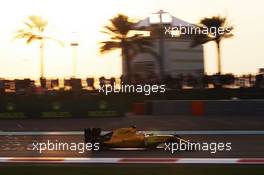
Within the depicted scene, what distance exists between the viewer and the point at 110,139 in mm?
13602

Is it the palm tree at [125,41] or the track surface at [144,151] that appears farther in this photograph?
the palm tree at [125,41]

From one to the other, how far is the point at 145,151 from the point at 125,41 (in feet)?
21.6

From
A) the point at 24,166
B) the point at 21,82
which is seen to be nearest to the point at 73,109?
the point at 21,82

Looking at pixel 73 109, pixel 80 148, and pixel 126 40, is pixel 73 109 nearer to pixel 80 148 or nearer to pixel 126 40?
pixel 126 40

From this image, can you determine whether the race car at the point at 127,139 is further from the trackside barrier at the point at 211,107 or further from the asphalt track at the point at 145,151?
the trackside barrier at the point at 211,107

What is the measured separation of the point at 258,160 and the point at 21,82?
10863mm

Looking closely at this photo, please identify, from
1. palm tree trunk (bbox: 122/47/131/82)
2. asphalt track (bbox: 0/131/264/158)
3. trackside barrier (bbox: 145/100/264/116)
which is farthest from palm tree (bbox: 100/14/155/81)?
trackside barrier (bbox: 145/100/264/116)

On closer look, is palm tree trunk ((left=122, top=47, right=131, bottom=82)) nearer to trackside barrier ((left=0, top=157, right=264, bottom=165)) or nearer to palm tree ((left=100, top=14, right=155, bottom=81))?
palm tree ((left=100, top=14, right=155, bottom=81))

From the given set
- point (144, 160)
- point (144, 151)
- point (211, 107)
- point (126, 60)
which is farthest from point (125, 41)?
point (144, 160)

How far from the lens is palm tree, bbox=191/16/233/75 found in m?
15.6

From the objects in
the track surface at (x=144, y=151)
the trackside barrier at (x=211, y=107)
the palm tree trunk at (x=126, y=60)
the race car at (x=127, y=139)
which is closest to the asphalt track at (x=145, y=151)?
the track surface at (x=144, y=151)

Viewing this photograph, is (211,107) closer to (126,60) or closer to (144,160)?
(126,60)

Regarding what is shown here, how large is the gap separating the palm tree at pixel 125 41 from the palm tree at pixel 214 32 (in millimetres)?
1458

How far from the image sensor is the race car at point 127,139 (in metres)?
13.1
